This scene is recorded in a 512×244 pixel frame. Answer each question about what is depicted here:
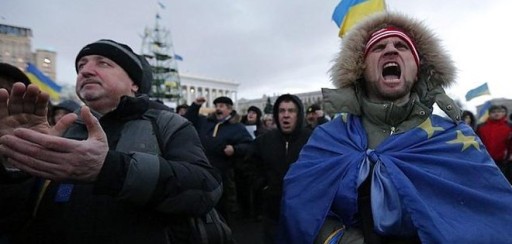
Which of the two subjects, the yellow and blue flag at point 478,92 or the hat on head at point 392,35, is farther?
the yellow and blue flag at point 478,92

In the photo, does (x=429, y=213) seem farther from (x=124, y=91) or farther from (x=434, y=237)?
(x=124, y=91)

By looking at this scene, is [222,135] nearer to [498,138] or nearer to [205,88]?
[498,138]

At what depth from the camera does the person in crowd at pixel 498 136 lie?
20.5 ft

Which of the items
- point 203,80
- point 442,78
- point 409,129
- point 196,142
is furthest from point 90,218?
point 203,80

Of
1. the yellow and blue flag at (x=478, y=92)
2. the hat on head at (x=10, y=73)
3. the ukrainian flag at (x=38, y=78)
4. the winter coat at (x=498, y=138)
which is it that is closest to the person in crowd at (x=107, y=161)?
the hat on head at (x=10, y=73)

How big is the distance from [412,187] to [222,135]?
3800 millimetres

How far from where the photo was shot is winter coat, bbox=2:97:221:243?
130 centimetres

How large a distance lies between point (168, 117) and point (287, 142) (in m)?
2.30

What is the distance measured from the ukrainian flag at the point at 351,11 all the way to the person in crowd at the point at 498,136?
3610 mm

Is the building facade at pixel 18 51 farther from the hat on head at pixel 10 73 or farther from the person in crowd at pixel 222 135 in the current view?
the hat on head at pixel 10 73

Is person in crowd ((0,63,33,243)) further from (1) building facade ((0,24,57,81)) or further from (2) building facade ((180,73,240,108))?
(2) building facade ((180,73,240,108))

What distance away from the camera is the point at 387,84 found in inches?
74.7

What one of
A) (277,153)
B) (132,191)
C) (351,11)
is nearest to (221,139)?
(277,153)

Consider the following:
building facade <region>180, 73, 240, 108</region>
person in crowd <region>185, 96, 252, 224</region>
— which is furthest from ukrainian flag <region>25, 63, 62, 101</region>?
building facade <region>180, 73, 240, 108</region>
